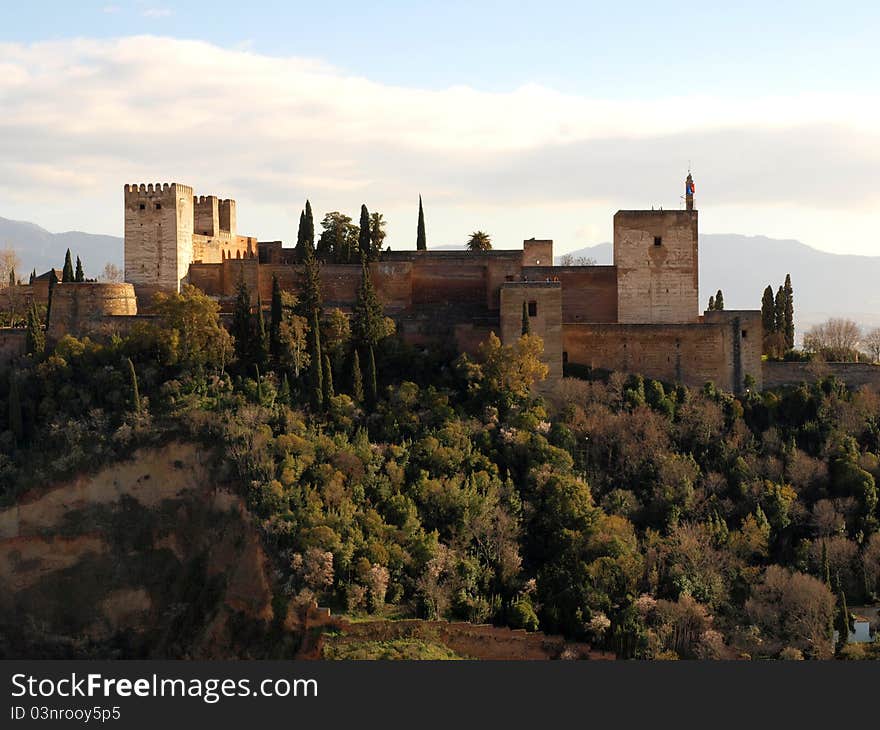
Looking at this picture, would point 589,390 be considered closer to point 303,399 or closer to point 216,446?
point 303,399

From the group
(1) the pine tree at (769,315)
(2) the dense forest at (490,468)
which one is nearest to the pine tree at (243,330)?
(2) the dense forest at (490,468)

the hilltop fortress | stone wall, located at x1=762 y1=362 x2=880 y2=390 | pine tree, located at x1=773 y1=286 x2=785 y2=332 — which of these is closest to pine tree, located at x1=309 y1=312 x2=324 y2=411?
the hilltop fortress

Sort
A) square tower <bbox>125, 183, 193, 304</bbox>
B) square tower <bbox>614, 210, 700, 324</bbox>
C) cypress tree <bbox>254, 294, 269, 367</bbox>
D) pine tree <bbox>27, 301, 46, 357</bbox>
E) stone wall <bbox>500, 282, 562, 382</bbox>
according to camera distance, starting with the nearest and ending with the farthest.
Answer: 1. cypress tree <bbox>254, 294, 269, 367</bbox>
2. stone wall <bbox>500, 282, 562, 382</bbox>
3. pine tree <bbox>27, 301, 46, 357</bbox>
4. square tower <bbox>614, 210, 700, 324</bbox>
5. square tower <bbox>125, 183, 193, 304</bbox>

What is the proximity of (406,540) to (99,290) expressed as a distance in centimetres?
1163

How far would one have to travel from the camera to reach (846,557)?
29.3 metres

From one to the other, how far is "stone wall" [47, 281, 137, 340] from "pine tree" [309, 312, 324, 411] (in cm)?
532

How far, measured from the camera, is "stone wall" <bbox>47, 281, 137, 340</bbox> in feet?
116

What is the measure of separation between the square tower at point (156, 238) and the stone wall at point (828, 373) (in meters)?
15.3

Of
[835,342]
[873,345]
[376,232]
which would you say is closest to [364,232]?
[376,232]

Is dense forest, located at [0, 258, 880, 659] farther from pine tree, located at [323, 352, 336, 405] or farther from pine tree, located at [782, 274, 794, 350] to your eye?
pine tree, located at [782, 274, 794, 350]

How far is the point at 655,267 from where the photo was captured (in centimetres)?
3575

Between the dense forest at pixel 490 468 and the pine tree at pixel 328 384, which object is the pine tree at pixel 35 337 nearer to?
the dense forest at pixel 490 468

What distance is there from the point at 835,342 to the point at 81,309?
22000 mm

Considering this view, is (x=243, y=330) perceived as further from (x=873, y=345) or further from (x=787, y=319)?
(x=873, y=345)
